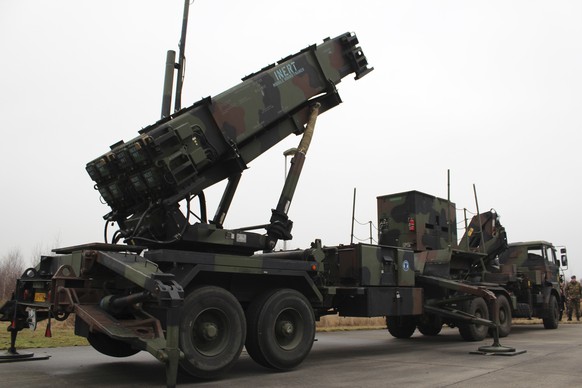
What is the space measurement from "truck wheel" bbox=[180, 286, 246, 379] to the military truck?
5.48 metres

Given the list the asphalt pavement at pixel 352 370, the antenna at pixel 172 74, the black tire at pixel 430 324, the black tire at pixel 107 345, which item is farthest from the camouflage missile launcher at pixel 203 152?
the black tire at pixel 430 324

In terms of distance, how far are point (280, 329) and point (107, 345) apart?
2743mm

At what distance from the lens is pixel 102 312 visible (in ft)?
21.4

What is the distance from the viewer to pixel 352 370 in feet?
26.0

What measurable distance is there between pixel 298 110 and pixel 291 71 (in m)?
0.72

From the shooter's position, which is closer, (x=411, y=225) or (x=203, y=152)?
(x=203, y=152)

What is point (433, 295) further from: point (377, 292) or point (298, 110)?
point (298, 110)

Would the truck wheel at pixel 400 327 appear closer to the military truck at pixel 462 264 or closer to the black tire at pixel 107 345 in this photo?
the military truck at pixel 462 264

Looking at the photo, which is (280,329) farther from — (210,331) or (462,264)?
(462,264)

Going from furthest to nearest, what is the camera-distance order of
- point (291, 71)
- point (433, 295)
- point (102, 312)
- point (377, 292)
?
point (433, 295) < point (377, 292) < point (291, 71) < point (102, 312)

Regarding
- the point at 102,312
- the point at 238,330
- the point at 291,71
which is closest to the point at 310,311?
the point at 238,330

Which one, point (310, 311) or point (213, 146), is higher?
point (213, 146)

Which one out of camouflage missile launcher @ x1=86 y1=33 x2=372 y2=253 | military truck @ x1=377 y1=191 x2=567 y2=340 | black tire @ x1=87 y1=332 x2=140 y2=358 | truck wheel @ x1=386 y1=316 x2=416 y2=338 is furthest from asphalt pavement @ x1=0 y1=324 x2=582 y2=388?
truck wheel @ x1=386 y1=316 x2=416 y2=338

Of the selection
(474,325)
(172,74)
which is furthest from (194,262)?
(474,325)
